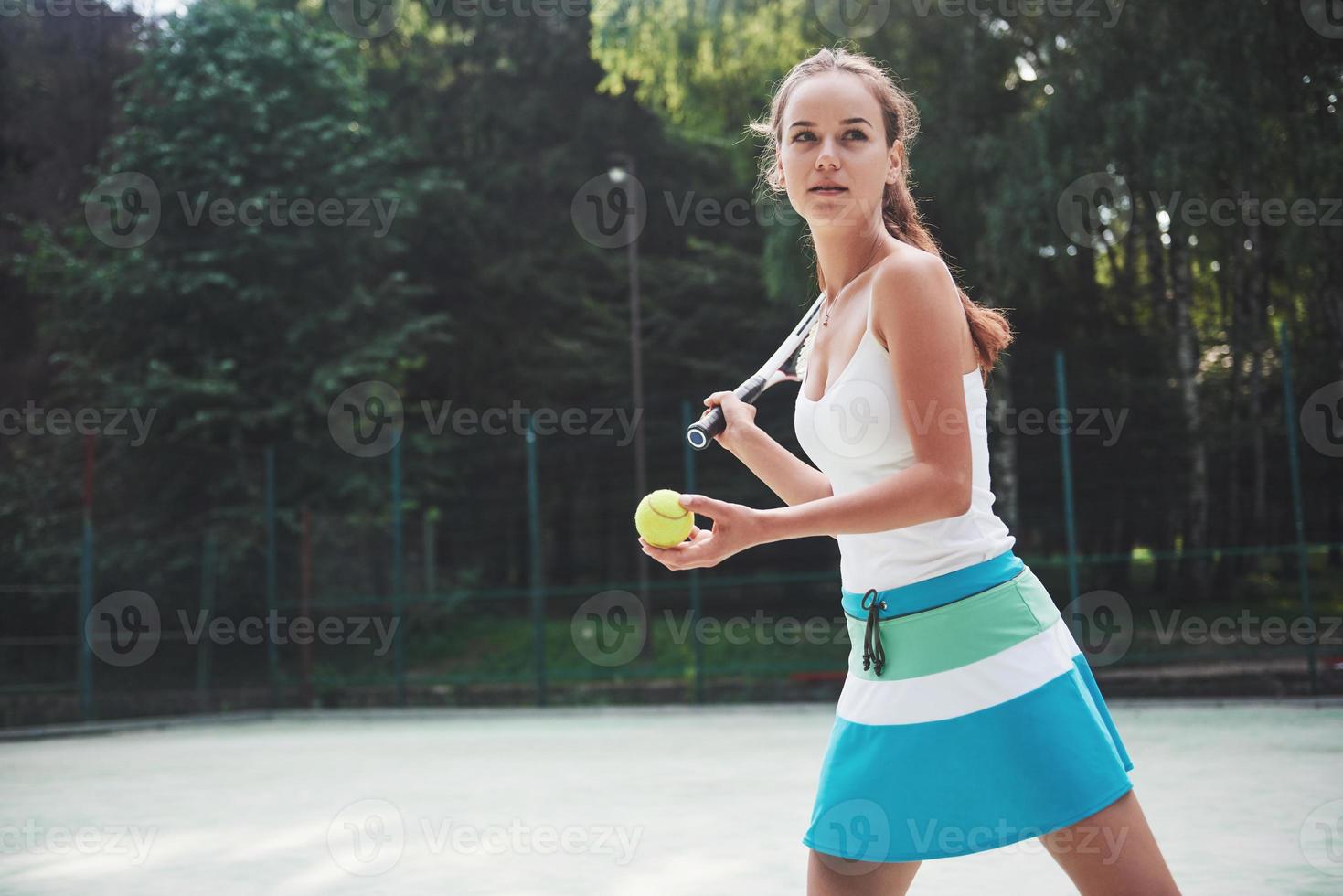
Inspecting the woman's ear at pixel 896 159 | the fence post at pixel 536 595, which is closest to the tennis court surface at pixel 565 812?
the fence post at pixel 536 595

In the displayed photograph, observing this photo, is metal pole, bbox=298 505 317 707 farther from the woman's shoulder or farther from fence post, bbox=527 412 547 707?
the woman's shoulder

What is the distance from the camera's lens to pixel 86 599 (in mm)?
13969

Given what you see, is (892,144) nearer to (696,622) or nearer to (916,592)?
(916,592)

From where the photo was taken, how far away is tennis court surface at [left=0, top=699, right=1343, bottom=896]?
5.14 m

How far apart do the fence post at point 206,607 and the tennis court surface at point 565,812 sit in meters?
3.35

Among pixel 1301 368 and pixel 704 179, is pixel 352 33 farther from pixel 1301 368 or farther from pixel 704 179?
pixel 1301 368

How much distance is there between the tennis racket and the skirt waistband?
1.50ft

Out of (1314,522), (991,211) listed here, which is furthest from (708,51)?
(1314,522)

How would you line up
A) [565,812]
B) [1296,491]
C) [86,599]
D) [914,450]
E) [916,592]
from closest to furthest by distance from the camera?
1. [914,450]
2. [916,592]
3. [565,812]
4. [1296,491]
5. [86,599]

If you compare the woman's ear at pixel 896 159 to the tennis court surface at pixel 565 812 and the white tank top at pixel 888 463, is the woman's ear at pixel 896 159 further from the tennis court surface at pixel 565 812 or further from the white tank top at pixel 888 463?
the tennis court surface at pixel 565 812

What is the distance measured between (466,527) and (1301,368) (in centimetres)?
1029

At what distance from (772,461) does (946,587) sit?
0.54 meters

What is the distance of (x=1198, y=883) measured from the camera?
4.61 m

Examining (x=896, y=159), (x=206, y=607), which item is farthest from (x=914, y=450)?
(x=206, y=607)
